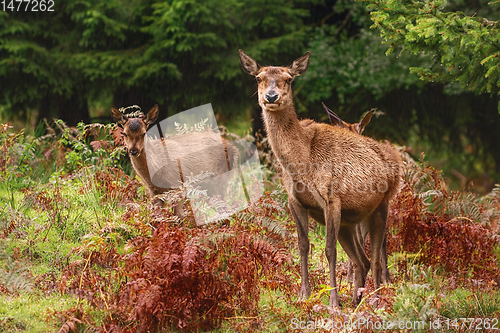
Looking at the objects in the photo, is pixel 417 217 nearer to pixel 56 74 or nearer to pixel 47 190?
pixel 47 190

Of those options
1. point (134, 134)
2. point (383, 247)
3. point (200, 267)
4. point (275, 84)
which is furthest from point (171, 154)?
point (383, 247)

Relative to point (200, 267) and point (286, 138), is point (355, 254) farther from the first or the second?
point (200, 267)

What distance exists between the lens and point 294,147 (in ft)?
19.0

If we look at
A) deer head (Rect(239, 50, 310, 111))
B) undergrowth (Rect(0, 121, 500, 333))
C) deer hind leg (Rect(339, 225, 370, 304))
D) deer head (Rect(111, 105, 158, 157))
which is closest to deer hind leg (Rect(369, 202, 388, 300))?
deer hind leg (Rect(339, 225, 370, 304))

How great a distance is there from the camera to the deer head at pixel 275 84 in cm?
566

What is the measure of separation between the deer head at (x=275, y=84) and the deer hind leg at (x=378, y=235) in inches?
63.7

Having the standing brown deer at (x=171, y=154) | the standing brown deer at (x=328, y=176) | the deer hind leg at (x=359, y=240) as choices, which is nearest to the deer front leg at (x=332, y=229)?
the standing brown deer at (x=328, y=176)

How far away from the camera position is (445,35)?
215 inches

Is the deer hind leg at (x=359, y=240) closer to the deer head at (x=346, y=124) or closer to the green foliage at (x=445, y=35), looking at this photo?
the deer head at (x=346, y=124)

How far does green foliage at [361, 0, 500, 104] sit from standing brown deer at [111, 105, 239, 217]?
9.88 ft

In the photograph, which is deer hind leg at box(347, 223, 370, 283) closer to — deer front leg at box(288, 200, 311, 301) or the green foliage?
deer front leg at box(288, 200, 311, 301)

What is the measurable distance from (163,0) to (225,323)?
1044cm

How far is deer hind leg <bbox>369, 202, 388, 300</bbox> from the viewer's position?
19.7 ft

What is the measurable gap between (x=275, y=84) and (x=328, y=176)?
114cm
